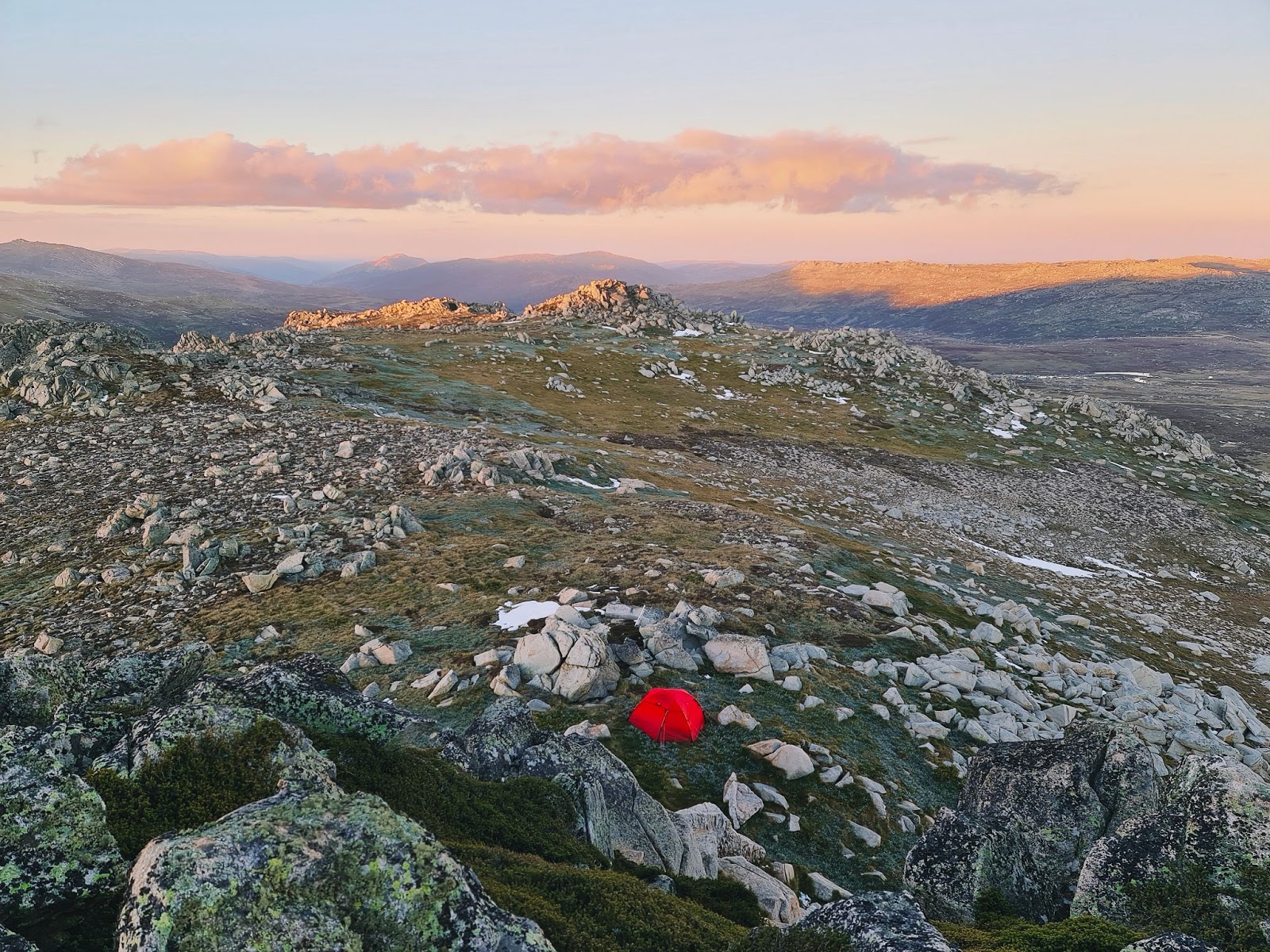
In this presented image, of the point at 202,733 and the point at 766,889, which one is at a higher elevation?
the point at 202,733

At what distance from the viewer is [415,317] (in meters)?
113

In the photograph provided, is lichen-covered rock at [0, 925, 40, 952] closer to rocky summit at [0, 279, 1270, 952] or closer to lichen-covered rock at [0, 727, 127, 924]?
rocky summit at [0, 279, 1270, 952]

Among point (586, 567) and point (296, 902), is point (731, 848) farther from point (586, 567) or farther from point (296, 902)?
point (586, 567)

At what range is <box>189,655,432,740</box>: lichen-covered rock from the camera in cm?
936

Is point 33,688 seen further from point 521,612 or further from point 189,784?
point 521,612

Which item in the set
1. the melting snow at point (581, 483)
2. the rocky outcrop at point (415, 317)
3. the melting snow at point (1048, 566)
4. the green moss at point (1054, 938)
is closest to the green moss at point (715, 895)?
the green moss at point (1054, 938)

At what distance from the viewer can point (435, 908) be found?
545cm

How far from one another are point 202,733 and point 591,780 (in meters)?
5.85

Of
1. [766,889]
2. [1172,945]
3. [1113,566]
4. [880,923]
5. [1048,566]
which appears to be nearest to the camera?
[1172,945]

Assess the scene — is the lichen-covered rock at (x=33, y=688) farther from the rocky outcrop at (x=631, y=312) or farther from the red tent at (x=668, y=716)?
the rocky outcrop at (x=631, y=312)

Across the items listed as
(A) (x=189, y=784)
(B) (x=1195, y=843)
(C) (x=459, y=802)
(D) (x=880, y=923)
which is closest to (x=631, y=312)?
(C) (x=459, y=802)

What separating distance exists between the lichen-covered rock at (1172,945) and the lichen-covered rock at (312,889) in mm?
5813

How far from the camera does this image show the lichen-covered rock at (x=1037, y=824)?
10047 millimetres

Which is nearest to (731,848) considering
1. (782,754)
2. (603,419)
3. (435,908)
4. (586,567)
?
(782,754)
